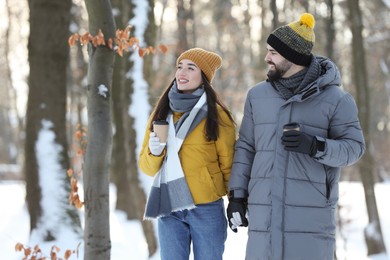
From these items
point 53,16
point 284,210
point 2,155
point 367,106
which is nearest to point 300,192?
point 284,210

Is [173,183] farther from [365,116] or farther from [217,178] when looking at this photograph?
[365,116]

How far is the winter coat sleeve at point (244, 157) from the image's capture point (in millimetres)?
3480

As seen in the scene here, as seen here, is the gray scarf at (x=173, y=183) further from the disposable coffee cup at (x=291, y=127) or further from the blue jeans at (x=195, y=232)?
the disposable coffee cup at (x=291, y=127)

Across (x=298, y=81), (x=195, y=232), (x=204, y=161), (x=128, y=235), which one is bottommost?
(x=128, y=235)

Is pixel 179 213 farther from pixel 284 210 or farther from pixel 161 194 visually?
pixel 284 210

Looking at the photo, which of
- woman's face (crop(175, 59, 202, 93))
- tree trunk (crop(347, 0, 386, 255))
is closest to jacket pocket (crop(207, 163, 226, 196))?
woman's face (crop(175, 59, 202, 93))

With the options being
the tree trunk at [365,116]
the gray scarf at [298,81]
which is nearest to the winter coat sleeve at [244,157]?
the gray scarf at [298,81]

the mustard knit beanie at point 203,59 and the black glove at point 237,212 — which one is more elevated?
the mustard knit beanie at point 203,59

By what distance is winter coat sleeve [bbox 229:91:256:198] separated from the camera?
3480mm

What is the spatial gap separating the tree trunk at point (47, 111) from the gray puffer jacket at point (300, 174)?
3952 millimetres

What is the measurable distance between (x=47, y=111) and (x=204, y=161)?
385 cm

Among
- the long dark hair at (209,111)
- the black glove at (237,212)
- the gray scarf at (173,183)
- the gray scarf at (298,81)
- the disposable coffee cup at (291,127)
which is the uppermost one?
the gray scarf at (298,81)

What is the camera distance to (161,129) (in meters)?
3.62

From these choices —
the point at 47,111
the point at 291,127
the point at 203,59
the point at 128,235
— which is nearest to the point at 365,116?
the point at 128,235
